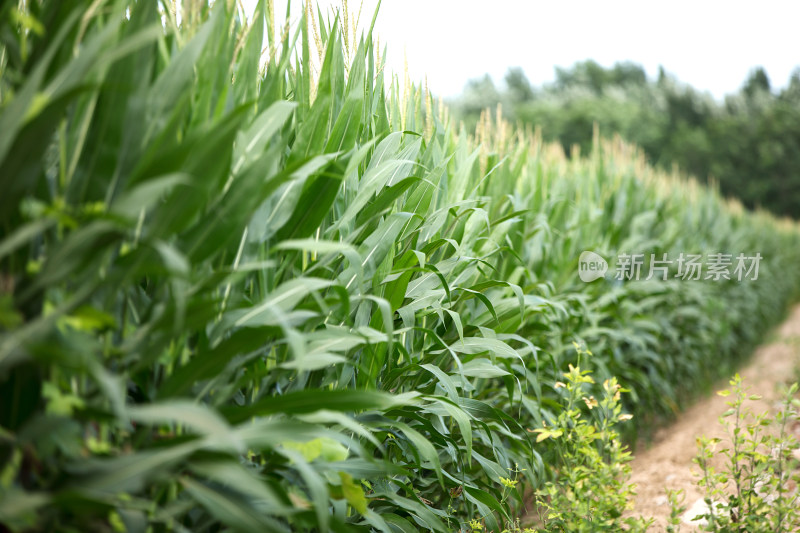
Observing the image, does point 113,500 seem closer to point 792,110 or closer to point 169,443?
point 169,443

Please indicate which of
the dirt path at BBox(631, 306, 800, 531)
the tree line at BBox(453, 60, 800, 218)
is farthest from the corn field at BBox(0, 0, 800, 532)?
the tree line at BBox(453, 60, 800, 218)

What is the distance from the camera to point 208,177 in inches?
41.8

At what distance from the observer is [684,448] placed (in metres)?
3.76

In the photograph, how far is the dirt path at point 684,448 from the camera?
2.79m

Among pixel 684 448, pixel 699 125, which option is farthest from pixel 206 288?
pixel 699 125

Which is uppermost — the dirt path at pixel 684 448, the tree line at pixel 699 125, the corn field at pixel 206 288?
the tree line at pixel 699 125

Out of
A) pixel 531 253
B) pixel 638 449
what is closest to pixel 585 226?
pixel 531 253

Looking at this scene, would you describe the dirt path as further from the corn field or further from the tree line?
the tree line

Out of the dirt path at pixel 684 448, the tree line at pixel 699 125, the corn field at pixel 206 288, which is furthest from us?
the tree line at pixel 699 125

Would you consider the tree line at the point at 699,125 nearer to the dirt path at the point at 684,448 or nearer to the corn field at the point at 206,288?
the dirt path at the point at 684,448

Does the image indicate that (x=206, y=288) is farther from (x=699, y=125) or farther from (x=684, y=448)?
(x=699, y=125)

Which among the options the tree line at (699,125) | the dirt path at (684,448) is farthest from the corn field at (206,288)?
the tree line at (699,125)

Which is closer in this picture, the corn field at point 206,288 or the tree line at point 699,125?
the corn field at point 206,288

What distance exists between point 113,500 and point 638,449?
373 centimetres
